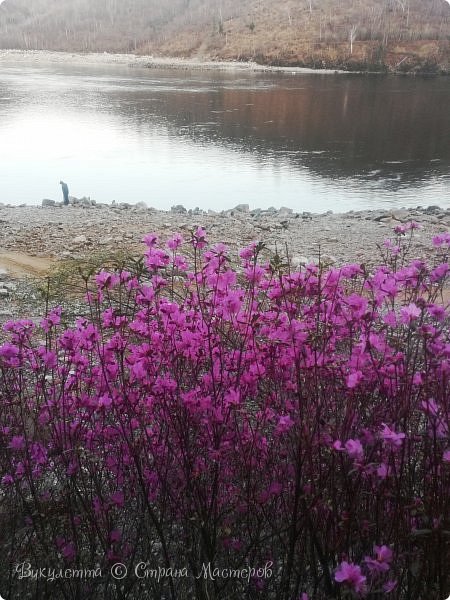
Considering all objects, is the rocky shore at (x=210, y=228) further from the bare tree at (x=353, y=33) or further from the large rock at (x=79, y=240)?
the bare tree at (x=353, y=33)

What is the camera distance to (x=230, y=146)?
70.2ft

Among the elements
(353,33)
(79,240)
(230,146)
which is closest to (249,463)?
(79,240)

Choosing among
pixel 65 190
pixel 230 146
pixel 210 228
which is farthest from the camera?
pixel 230 146

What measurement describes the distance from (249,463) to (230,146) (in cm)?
2046

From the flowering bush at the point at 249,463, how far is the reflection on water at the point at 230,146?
1303cm

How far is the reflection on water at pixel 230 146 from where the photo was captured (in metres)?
16.3

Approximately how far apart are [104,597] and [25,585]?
12.9 inches

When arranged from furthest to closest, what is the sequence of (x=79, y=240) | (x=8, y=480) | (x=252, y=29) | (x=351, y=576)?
(x=252, y=29)
(x=79, y=240)
(x=8, y=480)
(x=351, y=576)

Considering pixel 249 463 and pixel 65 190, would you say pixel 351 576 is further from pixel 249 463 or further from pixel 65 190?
pixel 65 190

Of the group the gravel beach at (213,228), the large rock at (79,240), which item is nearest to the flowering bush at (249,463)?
the gravel beach at (213,228)

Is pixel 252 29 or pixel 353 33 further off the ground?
pixel 252 29

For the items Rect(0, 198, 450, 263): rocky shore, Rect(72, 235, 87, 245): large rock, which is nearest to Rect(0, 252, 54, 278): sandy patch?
Rect(0, 198, 450, 263): rocky shore

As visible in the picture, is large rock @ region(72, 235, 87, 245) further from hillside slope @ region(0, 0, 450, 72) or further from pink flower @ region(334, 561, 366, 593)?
hillside slope @ region(0, 0, 450, 72)

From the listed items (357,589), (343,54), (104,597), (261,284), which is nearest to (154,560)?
(104,597)
